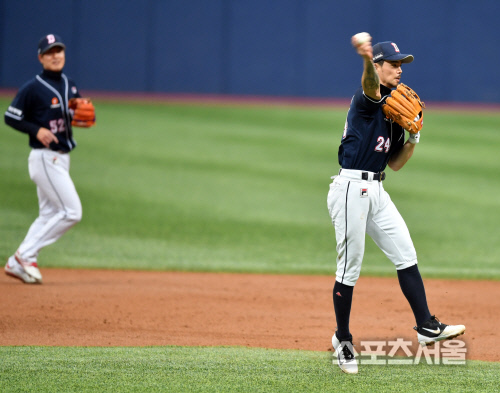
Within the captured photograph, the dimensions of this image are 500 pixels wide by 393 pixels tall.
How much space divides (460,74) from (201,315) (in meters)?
17.8

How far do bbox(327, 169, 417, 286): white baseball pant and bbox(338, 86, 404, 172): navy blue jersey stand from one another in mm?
71

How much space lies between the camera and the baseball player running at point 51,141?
278 inches

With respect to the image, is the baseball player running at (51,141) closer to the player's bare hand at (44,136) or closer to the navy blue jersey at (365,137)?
the player's bare hand at (44,136)

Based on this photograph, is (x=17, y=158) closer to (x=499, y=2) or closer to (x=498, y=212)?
(x=498, y=212)

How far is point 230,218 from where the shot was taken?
37.6 feet

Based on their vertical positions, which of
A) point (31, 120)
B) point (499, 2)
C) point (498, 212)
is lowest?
point (498, 212)

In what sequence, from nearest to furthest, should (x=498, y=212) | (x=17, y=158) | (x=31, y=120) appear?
(x=31, y=120) < (x=498, y=212) < (x=17, y=158)

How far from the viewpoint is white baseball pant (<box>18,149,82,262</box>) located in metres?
7.07

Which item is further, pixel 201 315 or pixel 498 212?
pixel 498 212

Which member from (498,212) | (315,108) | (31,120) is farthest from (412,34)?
(31,120)

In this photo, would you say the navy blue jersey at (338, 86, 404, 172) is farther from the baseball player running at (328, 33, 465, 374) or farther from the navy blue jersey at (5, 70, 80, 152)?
the navy blue jersey at (5, 70, 80, 152)

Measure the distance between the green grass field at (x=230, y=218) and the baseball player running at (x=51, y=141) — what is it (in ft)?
5.10

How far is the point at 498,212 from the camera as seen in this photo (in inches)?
481

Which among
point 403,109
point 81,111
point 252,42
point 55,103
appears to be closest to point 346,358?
point 403,109
